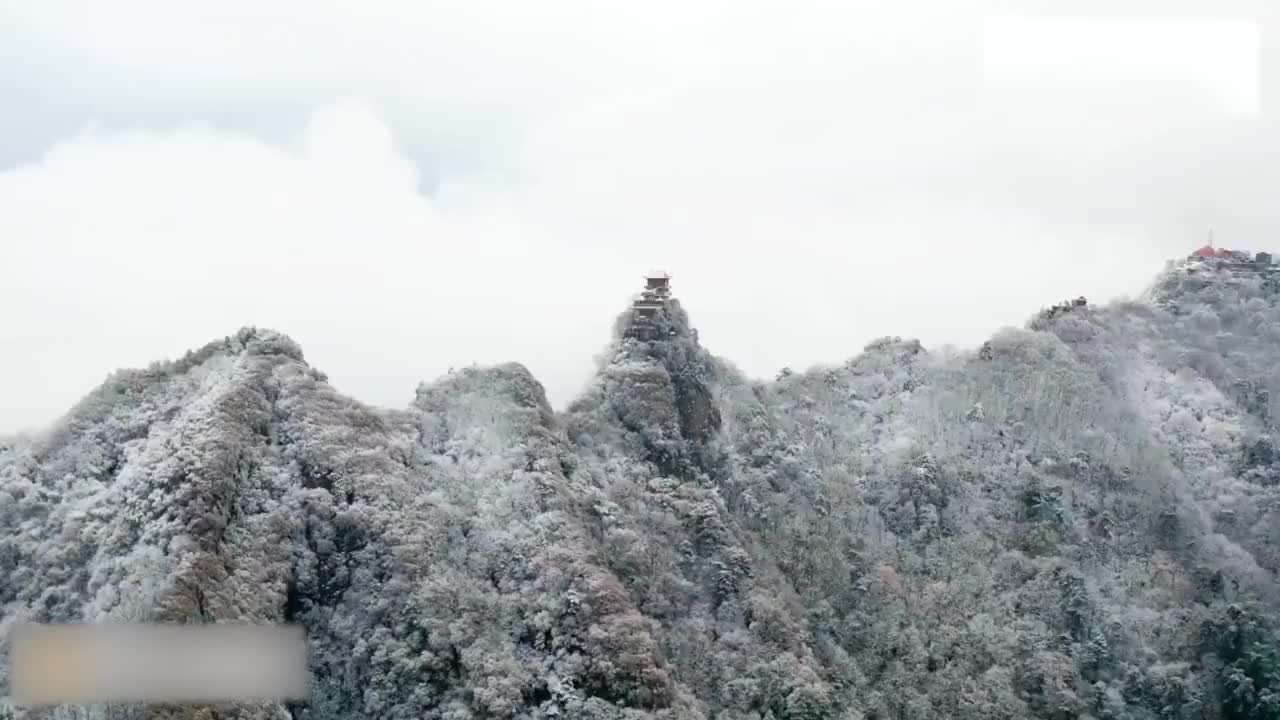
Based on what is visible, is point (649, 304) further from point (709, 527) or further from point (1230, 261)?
point (1230, 261)

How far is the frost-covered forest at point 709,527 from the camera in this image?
6344cm

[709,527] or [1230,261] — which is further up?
[1230,261]

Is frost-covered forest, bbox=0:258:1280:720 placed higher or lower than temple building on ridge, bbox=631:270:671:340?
lower

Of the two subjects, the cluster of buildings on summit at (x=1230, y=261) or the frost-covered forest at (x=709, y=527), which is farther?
the cluster of buildings on summit at (x=1230, y=261)

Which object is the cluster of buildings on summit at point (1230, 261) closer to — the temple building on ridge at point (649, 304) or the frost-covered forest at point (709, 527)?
the frost-covered forest at point (709, 527)

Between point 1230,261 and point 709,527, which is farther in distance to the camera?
point 1230,261

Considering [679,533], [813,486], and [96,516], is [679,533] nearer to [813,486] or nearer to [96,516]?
[813,486]

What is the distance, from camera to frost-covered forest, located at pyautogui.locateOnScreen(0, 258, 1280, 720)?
208ft

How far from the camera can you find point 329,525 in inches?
2630

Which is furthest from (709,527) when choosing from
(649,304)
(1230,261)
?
(1230,261)

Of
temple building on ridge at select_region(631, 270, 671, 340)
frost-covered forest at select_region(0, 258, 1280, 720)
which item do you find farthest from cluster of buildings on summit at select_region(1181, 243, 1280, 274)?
temple building on ridge at select_region(631, 270, 671, 340)

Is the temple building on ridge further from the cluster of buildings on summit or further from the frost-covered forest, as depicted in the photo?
the cluster of buildings on summit

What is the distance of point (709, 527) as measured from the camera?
74938mm

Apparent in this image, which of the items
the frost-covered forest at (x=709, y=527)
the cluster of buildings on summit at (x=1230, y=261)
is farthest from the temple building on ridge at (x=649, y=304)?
the cluster of buildings on summit at (x=1230, y=261)
